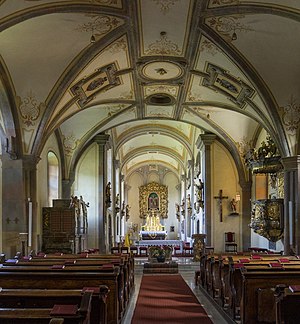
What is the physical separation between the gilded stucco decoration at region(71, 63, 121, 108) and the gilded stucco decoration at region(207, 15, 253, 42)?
3497 millimetres

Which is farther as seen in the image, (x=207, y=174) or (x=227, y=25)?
(x=207, y=174)

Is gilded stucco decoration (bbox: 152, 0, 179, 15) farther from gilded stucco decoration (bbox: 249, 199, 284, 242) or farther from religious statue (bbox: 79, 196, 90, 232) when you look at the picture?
religious statue (bbox: 79, 196, 90, 232)

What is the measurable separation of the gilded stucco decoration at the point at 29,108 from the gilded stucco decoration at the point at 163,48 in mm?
3219

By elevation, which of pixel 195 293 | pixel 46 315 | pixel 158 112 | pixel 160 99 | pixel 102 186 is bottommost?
pixel 195 293

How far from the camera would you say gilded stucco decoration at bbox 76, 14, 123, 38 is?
1001 cm

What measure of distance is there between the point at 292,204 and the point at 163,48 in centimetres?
546

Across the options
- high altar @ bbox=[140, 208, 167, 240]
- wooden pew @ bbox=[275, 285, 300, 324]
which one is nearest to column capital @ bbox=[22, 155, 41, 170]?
wooden pew @ bbox=[275, 285, 300, 324]

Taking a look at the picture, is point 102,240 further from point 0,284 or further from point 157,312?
point 0,284

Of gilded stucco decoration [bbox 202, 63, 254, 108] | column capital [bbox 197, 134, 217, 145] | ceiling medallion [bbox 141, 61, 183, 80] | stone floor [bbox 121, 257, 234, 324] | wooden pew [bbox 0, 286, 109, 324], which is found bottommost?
stone floor [bbox 121, 257, 234, 324]

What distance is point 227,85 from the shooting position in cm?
1400

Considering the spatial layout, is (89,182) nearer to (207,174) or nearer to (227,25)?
(207,174)

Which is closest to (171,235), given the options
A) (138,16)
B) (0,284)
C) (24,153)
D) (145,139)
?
(145,139)

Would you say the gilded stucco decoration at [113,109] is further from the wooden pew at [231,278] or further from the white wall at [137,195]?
the white wall at [137,195]

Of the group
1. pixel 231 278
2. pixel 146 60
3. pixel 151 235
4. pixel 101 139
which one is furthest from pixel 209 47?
pixel 151 235
